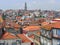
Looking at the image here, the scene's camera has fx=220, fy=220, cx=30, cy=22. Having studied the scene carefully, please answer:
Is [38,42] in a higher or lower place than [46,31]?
lower

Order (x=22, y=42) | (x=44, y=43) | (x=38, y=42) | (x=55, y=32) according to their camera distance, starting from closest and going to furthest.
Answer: (x=55, y=32) < (x=22, y=42) < (x=44, y=43) < (x=38, y=42)

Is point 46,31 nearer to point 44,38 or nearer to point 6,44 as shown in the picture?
point 44,38

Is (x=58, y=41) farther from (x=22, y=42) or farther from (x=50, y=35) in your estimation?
(x=22, y=42)

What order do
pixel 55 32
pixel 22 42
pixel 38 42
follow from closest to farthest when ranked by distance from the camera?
pixel 55 32, pixel 22 42, pixel 38 42

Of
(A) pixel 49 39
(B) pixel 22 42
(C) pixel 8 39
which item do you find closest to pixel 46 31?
(A) pixel 49 39

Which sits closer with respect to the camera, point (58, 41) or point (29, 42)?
point (58, 41)

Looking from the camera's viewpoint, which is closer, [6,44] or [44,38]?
[6,44]

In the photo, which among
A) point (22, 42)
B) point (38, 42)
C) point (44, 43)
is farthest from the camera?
point (38, 42)

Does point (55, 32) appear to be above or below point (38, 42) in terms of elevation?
above

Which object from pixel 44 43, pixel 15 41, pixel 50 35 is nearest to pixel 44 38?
pixel 44 43
